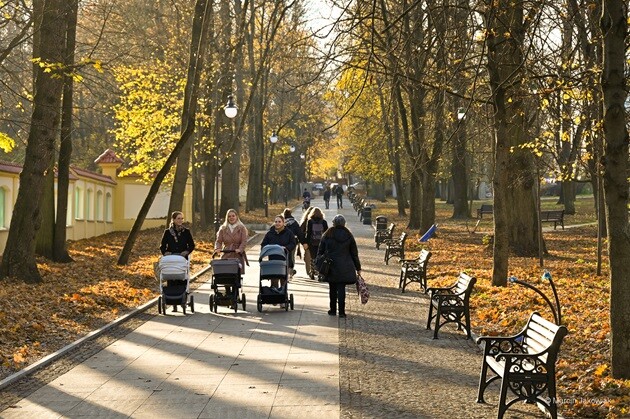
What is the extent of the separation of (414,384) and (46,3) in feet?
44.7

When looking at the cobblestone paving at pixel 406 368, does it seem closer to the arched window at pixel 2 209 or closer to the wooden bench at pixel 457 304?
the wooden bench at pixel 457 304

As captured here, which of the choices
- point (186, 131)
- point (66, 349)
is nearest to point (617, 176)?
point (66, 349)

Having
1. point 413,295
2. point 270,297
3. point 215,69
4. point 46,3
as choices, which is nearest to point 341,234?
point 270,297

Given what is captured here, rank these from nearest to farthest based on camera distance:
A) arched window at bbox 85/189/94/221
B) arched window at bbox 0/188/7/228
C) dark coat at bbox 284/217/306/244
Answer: dark coat at bbox 284/217/306/244 < arched window at bbox 0/188/7/228 < arched window at bbox 85/189/94/221

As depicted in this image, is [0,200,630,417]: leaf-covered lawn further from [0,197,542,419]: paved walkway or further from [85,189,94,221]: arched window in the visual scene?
[85,189,94,221]: arched window

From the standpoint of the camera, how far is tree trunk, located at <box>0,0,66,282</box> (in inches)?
835

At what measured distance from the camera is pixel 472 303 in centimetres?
1764

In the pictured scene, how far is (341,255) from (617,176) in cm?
701

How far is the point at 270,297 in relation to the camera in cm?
1703

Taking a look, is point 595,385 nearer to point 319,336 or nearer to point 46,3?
point 319,336

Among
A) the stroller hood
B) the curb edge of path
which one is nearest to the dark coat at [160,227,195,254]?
the curb edge of path

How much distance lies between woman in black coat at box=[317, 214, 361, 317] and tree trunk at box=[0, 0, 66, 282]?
7.60 metres

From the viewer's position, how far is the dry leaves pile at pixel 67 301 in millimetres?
13220

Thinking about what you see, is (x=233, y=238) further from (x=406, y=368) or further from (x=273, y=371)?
(x=406, y=368)
